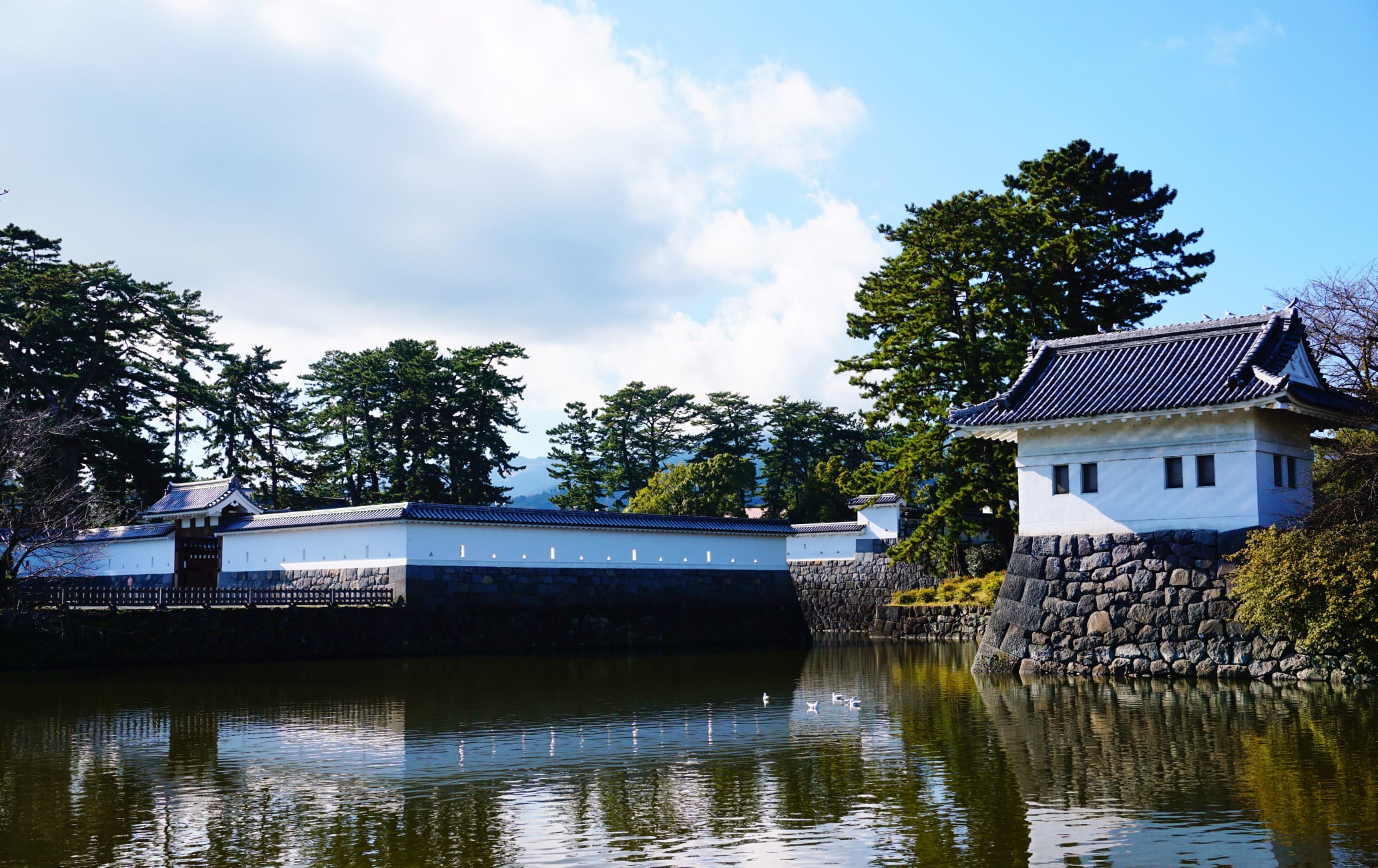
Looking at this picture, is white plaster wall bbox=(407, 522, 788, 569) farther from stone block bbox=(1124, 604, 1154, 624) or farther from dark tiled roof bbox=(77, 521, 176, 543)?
stone block bbox=(1124, 604, 1154, 624)

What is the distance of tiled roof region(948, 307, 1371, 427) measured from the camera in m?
18.9

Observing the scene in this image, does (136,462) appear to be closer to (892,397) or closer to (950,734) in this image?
(892,397)

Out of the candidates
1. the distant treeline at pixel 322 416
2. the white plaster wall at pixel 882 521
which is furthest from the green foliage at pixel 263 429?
the white plaster wall at pixel 882 521

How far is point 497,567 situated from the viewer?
1262 inches

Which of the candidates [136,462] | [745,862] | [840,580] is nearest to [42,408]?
[136,462]

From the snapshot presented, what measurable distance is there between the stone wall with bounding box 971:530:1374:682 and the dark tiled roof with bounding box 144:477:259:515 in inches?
886

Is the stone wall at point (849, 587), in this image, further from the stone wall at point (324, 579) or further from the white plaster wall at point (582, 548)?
the stone wall at point (324, 579)

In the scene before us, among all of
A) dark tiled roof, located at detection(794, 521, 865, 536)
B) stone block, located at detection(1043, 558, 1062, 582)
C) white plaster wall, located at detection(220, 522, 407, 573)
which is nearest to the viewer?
stone block, located at detection(1043, 558, 1062, 582)

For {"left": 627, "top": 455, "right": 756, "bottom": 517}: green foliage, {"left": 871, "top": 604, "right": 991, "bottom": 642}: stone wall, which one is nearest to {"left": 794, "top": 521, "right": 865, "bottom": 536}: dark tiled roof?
{"left": 871, "top": 604, "right": 991, "bottom": 642}: stone wall

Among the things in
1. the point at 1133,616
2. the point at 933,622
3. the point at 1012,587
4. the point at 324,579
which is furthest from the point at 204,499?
the point at 1133,616

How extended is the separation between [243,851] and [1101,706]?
37.1ft

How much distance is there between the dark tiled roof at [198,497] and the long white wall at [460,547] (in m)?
1.14

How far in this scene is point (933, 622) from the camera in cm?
3447

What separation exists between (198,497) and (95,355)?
29.5 ft
